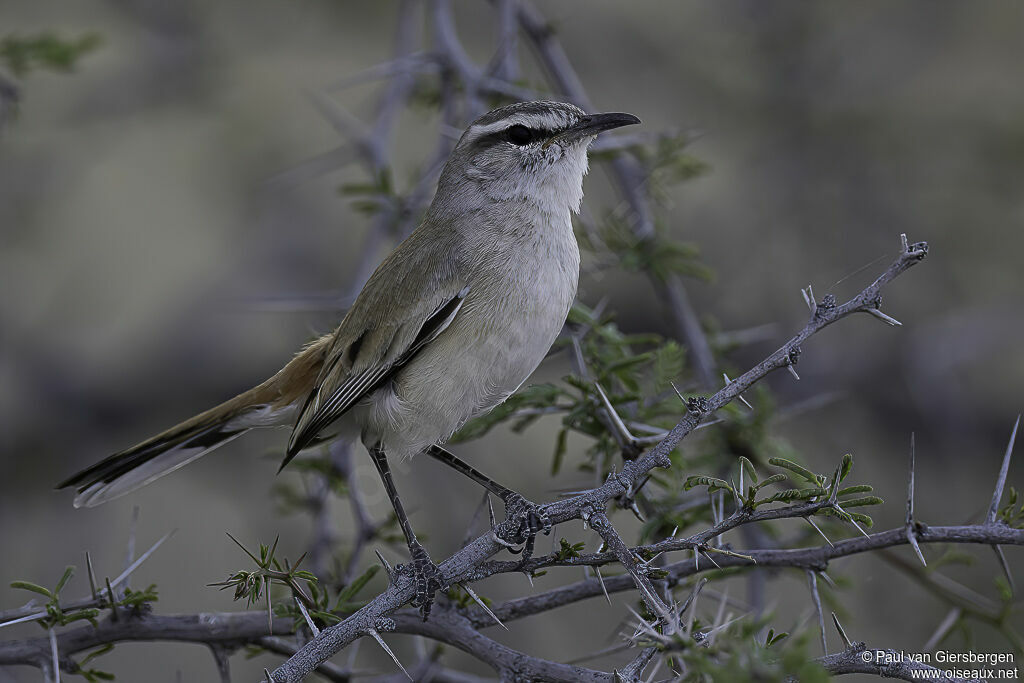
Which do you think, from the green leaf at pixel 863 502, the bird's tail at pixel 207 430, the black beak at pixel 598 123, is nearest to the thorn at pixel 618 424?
the green leaf at pixel 863 502

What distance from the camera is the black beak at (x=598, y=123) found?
3.08m

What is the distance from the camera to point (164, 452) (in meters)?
3.30

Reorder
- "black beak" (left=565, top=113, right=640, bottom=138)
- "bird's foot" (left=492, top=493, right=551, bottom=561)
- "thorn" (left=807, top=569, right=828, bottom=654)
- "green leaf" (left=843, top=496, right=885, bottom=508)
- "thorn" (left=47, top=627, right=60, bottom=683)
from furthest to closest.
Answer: "black beak" (left=565, top=113, right=640, bottom=138) < "bird's foot" (left=492, top=493, right=551, bottom=561) < "thorn" (left=807, top=569, right=828, bottom=654) < "thorn" (left=47, top=627, right=60, bottom=683) < "green leaf" (left=843, top=496, right=885, bottom=508)

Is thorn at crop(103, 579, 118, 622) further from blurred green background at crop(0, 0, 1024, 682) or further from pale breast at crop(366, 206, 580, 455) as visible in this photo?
blurred green background at crop(0, 0, 1024, 682)

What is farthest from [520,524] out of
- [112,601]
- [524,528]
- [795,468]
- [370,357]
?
[112,601]

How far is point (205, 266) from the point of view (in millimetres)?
7141

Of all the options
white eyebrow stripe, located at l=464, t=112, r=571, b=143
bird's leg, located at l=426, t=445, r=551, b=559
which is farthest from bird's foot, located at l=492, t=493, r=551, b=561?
white eyebrow stripe, located at l=464, t=112, r=571, b=143

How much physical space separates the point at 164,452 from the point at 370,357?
877 mm

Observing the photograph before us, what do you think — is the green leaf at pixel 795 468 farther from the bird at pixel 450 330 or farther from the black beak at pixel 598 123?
the black beak at pixel 598 123

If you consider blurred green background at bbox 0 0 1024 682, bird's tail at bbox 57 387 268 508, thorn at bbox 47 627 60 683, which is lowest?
thorn at bbox 47 627 60 683

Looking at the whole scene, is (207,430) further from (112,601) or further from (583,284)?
(583,284)

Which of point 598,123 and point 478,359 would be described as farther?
point 598,123

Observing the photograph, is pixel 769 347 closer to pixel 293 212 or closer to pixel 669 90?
pixel 669 90

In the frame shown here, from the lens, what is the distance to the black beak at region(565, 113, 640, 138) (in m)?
3.08
